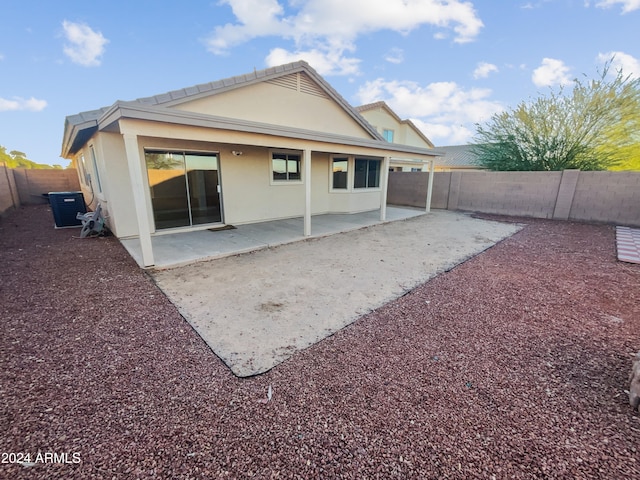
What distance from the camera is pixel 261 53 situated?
12695 millimetres

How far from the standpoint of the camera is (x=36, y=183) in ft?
46.2

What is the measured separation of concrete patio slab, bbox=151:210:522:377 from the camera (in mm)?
2982

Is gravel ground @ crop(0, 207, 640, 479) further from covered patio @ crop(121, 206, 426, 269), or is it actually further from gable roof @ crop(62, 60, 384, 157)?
gable roof @ crop(62, 60, 384, 157)

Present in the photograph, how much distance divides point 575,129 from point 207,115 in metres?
14.6

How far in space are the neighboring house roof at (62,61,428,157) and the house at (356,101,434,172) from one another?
26.0 ft

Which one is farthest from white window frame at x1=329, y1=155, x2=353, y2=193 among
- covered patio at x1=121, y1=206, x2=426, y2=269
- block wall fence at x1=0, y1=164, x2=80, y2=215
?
block wall fence at x1=0, y1=164, x2=80, y2=215

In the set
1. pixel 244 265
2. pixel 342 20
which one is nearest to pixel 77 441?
pixel 244 265

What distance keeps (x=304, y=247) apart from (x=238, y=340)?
12.4 ft

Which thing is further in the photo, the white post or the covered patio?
the white post

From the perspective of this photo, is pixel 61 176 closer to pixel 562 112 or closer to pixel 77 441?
pixel 77 441

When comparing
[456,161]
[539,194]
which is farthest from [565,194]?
[456,161]

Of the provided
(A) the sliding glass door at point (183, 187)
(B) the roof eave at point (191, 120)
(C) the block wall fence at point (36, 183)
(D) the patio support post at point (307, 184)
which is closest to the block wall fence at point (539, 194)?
(B) the roof eave at point (191, 120)

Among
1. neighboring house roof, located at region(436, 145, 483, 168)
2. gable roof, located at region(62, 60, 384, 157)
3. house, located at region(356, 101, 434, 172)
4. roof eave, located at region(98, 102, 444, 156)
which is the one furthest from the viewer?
neighboring house roof, located at region(436, 145, 483, 168)

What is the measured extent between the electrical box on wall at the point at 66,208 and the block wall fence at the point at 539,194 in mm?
13614
